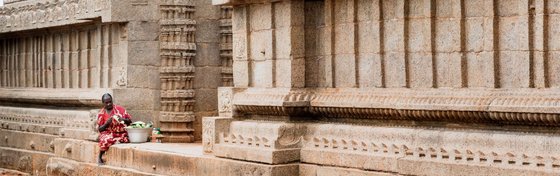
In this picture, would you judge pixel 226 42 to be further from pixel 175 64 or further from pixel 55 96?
pixel 55 96

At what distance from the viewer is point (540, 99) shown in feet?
36.3

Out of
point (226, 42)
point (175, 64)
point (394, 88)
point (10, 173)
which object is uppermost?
point (226, 42)

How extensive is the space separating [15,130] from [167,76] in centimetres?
607

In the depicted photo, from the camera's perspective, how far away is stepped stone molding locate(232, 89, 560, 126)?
11102mm

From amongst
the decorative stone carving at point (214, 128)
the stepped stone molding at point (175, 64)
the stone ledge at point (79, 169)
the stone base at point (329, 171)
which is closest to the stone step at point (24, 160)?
the stone ledge at point (79, 169)

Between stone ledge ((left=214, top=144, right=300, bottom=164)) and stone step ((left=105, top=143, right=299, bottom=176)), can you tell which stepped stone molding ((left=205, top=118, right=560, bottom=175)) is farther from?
stone step ((left=105, top=143, right=299, bottom=176))

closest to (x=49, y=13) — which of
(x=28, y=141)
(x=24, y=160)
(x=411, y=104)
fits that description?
(x=28, y=141)

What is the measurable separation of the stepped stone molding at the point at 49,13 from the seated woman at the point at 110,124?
1819 mm

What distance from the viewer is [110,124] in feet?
62.4

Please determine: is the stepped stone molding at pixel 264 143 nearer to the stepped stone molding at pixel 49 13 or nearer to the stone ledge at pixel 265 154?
the stone ledge at pixel 265 154

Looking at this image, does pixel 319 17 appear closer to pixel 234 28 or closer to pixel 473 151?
pixel 234 28

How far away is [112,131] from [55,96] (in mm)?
4082

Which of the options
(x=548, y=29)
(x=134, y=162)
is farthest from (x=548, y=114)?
(x=134, y=162)

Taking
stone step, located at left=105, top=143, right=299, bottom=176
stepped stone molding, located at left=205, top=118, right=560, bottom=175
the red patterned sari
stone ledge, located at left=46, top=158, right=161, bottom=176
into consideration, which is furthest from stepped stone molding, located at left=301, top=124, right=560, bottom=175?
the red patterned sari
